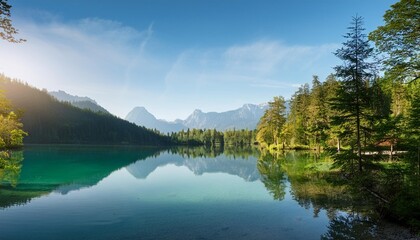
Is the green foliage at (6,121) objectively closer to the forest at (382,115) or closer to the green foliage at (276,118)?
the forest at (382,115)

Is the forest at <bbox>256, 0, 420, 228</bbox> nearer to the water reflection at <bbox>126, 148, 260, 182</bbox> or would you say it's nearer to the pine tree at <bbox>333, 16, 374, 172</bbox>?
the pine tree at <bbox>333, 16, 374, 172</bbox>

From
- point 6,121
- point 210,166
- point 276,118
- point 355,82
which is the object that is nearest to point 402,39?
point 355,82

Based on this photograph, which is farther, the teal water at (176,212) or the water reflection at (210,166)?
the water reflection at (210,166)

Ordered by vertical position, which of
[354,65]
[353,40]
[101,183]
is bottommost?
[101,183]

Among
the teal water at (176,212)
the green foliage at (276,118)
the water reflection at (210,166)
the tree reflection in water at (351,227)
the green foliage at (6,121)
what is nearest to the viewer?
the green foliage at (6,121)

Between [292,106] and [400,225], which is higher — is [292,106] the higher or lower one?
the higher one

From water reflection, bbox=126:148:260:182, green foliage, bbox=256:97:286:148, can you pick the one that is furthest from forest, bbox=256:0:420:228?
green foliage, bbox=256:97:286:148

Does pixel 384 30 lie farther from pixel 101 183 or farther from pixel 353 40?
pixel 101 183

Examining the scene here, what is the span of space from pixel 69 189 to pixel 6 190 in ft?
19.7

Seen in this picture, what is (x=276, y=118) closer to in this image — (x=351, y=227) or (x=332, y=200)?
(x=332, y=200)

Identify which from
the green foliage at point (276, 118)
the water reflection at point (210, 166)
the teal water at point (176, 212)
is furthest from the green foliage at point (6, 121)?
the green foliage at point (276, 118)

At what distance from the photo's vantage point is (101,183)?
37.3m

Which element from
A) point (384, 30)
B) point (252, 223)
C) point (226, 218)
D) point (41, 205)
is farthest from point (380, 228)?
point (41, 205)

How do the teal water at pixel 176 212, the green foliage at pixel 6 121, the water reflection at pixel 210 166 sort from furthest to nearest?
the water reflection at pixel 210 166 → the teal water at pixel 176 212 → the green foliage at pixel 6 121
